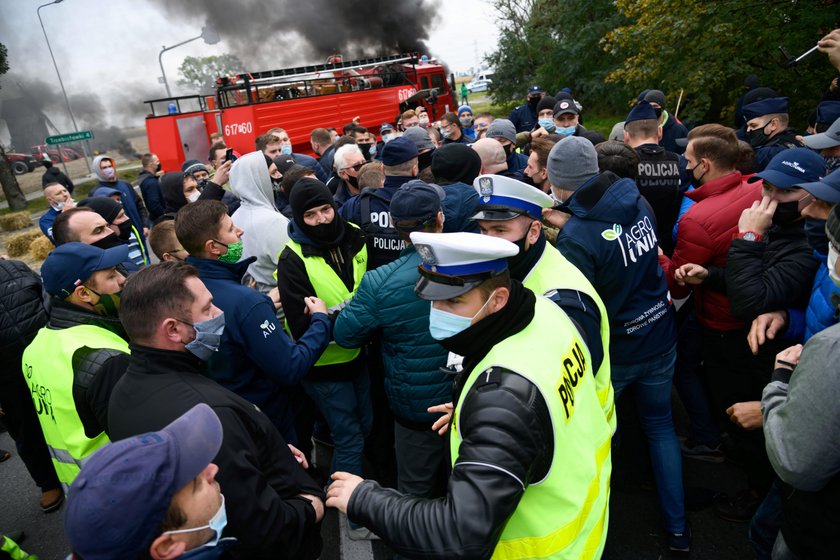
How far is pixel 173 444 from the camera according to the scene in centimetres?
134

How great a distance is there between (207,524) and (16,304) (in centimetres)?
297

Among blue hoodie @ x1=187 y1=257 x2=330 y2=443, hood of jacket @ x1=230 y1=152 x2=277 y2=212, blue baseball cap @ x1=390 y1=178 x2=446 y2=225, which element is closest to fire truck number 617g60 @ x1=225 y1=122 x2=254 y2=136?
hood of jacket @ x1=230 y1=152 x2=277 y2=212

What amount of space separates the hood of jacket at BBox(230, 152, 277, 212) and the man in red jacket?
295 cm

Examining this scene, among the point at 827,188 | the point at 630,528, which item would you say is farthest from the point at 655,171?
the point at 630,528

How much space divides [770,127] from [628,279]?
321 cm

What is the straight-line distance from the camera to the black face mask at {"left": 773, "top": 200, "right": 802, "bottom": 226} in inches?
108

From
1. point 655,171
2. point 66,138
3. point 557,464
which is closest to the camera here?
point 557,464

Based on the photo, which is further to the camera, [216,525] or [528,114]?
[528,114]

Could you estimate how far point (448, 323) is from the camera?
5.82 ft

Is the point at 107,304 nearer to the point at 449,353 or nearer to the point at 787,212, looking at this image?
the point at 449,353

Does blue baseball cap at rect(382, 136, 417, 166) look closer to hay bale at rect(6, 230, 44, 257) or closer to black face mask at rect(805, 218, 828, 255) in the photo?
black face mask at rect(805, 218, 828, 255)

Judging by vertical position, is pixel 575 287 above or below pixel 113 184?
below

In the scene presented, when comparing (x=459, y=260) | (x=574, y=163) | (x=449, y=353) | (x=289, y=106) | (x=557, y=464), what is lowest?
(x=449, y=353)

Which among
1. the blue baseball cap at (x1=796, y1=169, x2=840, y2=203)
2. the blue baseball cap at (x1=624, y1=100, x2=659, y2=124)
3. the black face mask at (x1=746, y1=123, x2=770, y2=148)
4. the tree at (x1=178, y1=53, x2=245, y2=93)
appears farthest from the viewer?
the tree at (x1=178, y1=53, x2=245, y2=93)
